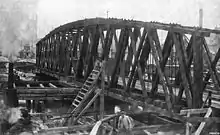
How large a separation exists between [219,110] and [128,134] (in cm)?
335

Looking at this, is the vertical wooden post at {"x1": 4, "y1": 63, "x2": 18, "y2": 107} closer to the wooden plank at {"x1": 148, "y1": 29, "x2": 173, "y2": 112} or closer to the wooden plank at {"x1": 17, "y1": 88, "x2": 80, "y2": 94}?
the wooden plank at {"x1": 17, "y1": 88, "x2": 80, "y2": 94}

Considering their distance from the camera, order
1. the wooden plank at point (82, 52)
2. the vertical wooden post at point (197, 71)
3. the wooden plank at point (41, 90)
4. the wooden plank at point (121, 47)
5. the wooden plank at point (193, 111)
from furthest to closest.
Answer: the wooden plank at point (82, 52)
the wooden plank at point (41, 90)
the wooden plank at point (121, 47)
the vertical wooden post at point (197, 71)
the wooden plank at point (193, 111)

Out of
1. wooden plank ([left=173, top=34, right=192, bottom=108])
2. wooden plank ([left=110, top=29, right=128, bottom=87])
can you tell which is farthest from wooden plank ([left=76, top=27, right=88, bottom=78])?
wooden plank ([left=173, top=34, right=192, bottom=108])

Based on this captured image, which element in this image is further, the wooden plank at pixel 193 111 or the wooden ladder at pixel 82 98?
the wooden ladder at pixel 82 98

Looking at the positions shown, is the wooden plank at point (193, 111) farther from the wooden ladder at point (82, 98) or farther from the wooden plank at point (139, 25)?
the wooden ladder at point (82, 98)

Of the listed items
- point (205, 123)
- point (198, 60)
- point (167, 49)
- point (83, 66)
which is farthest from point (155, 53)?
point (83, 66)

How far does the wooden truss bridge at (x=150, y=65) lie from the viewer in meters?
7.97

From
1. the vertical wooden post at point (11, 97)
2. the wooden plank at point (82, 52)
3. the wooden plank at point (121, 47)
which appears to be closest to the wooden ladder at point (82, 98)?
the wooden plank at point (121, 47)

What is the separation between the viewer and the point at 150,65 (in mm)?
12016

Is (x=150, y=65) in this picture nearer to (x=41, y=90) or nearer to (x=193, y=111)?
(x=193, y=111)

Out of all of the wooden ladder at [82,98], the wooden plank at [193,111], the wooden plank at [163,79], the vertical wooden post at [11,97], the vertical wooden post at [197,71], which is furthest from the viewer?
the vertical wooden post at [11,97]

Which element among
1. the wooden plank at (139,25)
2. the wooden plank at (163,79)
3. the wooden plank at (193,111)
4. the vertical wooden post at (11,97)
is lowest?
the vertical wooden post at (11,97)

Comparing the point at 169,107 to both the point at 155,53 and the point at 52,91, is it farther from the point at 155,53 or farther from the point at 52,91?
the point at 52,91

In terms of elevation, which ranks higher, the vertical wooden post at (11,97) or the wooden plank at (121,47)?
the wooden plank at (121,47)
